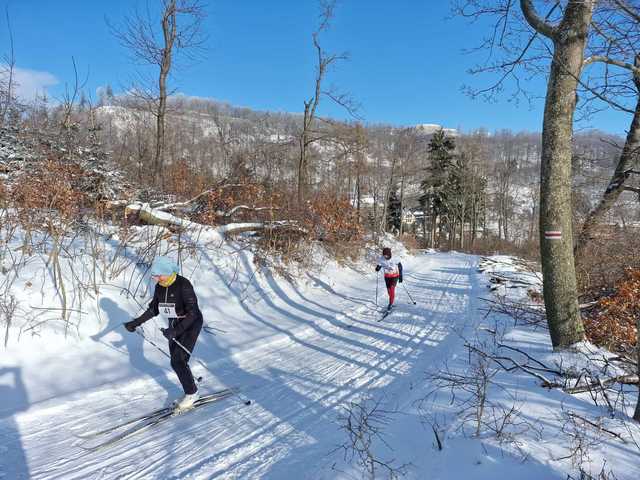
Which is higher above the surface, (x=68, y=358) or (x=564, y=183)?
(x=564, y=183)

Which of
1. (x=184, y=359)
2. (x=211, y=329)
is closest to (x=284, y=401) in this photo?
(x=184, y=359)

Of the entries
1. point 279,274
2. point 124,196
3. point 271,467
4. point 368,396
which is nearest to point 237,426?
point 271,467

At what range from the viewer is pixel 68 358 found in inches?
229

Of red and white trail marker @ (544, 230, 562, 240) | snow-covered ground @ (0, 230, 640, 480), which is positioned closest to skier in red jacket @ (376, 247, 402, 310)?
snow-covered ground @ (0, 230, 640, 480)

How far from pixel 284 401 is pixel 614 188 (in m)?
9.08

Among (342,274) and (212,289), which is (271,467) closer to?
(212,289)

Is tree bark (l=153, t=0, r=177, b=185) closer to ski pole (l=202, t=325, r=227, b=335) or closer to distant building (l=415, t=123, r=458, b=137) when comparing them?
ski pole (l=202, t=325, r=227, b=335)

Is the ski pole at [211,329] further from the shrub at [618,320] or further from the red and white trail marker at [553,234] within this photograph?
the shrub at [618,320]

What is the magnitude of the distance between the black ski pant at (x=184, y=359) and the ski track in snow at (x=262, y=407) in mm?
350

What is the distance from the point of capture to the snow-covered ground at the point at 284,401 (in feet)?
10.6

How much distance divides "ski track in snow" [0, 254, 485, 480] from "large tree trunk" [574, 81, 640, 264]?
3452 mm

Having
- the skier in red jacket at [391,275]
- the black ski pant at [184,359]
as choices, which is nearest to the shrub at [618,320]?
the skier in red jacket at [391,275]

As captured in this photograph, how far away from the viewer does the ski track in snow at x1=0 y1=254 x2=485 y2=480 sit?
3568 mm

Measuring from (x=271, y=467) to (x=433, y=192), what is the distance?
42663 mm
